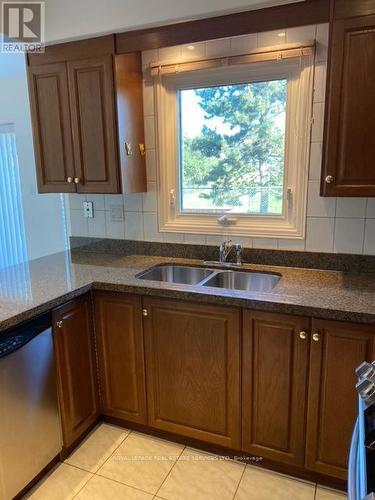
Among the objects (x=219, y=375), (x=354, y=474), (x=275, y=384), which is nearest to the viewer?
(x=354, y=474)

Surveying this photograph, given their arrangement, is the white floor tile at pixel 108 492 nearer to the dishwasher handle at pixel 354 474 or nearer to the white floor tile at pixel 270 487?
the white floor tile at pixel 270 487

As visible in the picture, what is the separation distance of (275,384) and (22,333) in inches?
45.7

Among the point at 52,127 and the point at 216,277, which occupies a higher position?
the point at 52,127

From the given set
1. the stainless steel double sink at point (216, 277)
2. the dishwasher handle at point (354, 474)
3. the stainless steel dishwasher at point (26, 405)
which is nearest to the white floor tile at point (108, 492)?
the stainless steel dishwasher at point (26, 405)

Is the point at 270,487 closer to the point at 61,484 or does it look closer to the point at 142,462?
the point at 142,462

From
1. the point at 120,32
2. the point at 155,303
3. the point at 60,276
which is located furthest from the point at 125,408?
the point at 120,32

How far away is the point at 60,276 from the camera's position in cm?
204

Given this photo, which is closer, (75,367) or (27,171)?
(75,367)

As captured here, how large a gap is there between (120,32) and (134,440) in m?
2.28

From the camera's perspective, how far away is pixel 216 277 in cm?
214

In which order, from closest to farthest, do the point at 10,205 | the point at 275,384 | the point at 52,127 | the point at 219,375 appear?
1. the point at 275,384
2. the point at 219,375
3. the point at 52,127
4. the point at 10,205

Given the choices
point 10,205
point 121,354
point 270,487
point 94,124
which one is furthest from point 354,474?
point 10,205

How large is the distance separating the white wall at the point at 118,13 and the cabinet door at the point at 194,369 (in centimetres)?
144

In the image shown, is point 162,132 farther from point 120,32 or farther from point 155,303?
point 155,303
